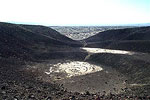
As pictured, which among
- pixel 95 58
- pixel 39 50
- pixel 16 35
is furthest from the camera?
pixel 16 35

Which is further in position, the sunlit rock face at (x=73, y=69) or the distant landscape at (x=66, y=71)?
the sunlit rock face at (x=73, y=69)

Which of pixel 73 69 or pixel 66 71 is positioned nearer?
pixel 66 71

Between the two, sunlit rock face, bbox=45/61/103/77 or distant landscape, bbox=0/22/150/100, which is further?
sunlit rock face, bbox=45/61/103/77

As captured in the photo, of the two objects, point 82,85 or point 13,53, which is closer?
point 82,85

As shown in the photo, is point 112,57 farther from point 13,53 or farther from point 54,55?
point 13,53

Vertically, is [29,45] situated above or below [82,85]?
above

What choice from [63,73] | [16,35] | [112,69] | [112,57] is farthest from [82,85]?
[16,35]

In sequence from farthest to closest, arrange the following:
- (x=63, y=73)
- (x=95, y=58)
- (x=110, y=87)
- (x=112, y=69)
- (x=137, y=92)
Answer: (x=95, y=58), (x=112, y=69), (x=63, y=73), (x=110, y=87), (x=137, y=92)
